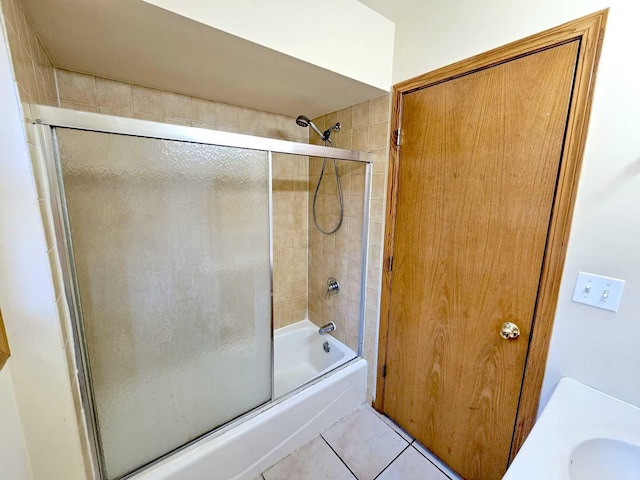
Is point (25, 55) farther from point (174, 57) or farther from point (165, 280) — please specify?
point (165, 280)

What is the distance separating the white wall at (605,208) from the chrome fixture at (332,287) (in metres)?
1.26

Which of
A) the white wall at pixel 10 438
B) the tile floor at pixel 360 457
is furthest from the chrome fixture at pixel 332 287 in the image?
the white wall at pixel 10 438

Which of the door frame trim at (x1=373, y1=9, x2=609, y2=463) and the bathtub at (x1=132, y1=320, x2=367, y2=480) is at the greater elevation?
the door frame trim at (x1=373, y1=9, x2=609, y2=463)

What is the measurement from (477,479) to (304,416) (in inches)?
36.5

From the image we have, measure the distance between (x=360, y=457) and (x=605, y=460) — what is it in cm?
112

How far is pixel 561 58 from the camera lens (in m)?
0.91

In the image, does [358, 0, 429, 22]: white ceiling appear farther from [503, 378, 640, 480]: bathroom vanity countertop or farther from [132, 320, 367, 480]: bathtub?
[132, 320, 367, 480]: bathtub

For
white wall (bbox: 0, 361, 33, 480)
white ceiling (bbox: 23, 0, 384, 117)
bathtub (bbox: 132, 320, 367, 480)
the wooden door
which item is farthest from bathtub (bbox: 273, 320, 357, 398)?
white ceiling (bbox: 23, 0, 384, 117)

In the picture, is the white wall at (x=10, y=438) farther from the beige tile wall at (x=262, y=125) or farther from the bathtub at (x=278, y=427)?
the beige tile wall at (x=262, y=125)

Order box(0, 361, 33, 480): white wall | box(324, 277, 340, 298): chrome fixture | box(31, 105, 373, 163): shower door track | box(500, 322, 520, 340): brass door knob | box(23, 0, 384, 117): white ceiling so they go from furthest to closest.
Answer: box(324, 277, 340, 298): chrome fixture
box(500, 322, 520, 340): brass door knob
box(23, 0, 384, 117): white ceiling
box(31, 105, 373, 163): shower door track
box(0, 361, 33, 480): white wall

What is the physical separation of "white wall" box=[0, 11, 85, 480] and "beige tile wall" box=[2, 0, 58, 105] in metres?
0.06

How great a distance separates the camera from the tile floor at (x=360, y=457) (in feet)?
4.55

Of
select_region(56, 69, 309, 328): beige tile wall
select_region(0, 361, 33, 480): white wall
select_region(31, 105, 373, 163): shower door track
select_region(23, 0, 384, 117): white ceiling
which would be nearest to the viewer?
select_region(0, 361, 33, 480): white wall

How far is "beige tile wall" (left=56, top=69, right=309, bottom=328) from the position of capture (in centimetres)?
135
